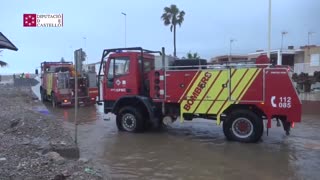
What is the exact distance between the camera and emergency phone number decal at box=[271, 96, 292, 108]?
1293 centimetres

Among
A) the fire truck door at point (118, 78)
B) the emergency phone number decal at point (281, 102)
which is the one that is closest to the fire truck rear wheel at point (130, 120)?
the fire truck door at point (118, 78)

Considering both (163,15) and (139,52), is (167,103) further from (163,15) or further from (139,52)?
(163,15)

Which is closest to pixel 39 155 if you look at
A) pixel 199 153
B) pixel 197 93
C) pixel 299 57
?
pixel 199 153

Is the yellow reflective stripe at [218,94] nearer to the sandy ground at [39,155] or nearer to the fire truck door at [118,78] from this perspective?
the fire truck door at [118,78]

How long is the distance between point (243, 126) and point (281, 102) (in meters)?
1.32

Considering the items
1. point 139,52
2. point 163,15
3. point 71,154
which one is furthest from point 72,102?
point 163,15

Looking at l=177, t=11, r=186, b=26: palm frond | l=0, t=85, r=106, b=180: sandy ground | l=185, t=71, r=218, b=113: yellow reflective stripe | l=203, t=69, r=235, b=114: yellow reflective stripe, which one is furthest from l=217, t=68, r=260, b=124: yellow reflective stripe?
l=177, t=11, r=186, b=26: palm frond

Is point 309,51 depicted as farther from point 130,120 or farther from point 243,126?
point 243,126

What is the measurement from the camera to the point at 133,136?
48.8ft

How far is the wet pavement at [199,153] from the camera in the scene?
9.62 m

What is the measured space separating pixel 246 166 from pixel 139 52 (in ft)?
21.6

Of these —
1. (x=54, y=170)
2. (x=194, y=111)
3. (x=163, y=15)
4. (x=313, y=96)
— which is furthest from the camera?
(x=163, y=15)

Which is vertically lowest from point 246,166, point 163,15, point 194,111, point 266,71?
point 246,166

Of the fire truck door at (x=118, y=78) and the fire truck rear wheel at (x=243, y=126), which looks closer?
the fire truck rear wheel at (x=243, y=126)
